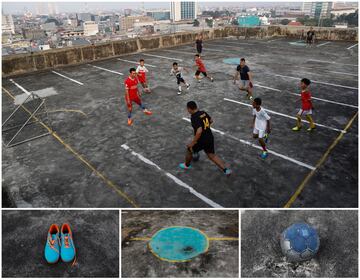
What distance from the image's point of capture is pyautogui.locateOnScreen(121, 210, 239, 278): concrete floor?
20.5ft

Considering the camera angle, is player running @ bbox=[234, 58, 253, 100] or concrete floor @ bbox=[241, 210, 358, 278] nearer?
concrete floor @ bbox=[241, 210, 358, 278]

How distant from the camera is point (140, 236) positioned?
24.6ft

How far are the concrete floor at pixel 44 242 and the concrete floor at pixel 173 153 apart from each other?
668 millimetres

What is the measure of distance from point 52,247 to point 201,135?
408 centimetres

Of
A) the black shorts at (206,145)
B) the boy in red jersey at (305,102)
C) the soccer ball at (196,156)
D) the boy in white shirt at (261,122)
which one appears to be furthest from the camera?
the boy in red jersey at (305,102)

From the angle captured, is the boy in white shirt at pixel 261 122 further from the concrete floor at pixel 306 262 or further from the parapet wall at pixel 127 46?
the parapet wall at pixel 127 46

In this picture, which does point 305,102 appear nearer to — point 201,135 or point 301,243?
point 201,135

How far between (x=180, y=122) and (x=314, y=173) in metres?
4.76

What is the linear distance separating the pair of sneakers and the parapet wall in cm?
1484

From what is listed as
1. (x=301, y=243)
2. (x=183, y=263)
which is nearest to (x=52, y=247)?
(x=183, y=263)

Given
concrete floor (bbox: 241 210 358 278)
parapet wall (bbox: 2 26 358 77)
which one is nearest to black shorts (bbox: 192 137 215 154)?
concrete floor (bbox: 241 210 358 278)

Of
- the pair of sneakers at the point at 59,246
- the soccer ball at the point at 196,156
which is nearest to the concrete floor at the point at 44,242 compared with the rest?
the pair of sneakers at the point at 59,246

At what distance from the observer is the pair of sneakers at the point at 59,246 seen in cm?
578

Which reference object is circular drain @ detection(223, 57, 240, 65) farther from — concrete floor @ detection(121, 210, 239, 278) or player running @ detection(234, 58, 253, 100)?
concrete floor @ detection(121, 210, 239, 278)
